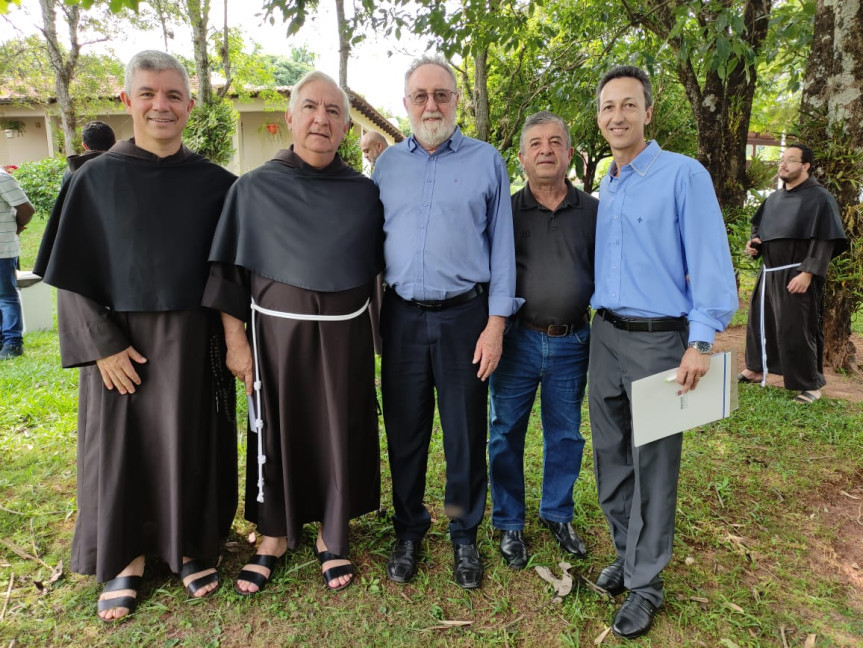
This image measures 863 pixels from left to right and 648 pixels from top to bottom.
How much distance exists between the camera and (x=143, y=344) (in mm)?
2557

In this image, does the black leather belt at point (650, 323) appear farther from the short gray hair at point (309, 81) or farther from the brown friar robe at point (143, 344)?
the brown friar robe at point (143, 344)

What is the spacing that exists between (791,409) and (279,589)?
15.0ft

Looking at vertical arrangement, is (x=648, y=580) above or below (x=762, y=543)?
above

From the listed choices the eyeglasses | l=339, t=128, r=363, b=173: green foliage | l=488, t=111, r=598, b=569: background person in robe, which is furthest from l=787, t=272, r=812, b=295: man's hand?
l=339, t=128, r=363, b=173: green foliage

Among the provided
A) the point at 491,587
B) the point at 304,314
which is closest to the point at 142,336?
the point at 304,314

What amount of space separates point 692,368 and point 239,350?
1951 mm

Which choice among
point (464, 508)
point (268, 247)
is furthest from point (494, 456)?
point (268, 247)

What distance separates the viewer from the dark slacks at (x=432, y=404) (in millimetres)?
2664

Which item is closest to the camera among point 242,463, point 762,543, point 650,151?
point 650,151

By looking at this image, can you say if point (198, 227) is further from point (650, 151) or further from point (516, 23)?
point (516, 23)

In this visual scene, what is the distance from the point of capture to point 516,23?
4906 mm

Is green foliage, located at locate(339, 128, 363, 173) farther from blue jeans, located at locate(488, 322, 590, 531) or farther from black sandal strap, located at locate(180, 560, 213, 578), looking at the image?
black sandal strap, located at locate(180, 560, 213, 578)

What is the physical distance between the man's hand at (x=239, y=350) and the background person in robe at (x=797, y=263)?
491 centimetres

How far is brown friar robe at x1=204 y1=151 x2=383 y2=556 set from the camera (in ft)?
8.43
